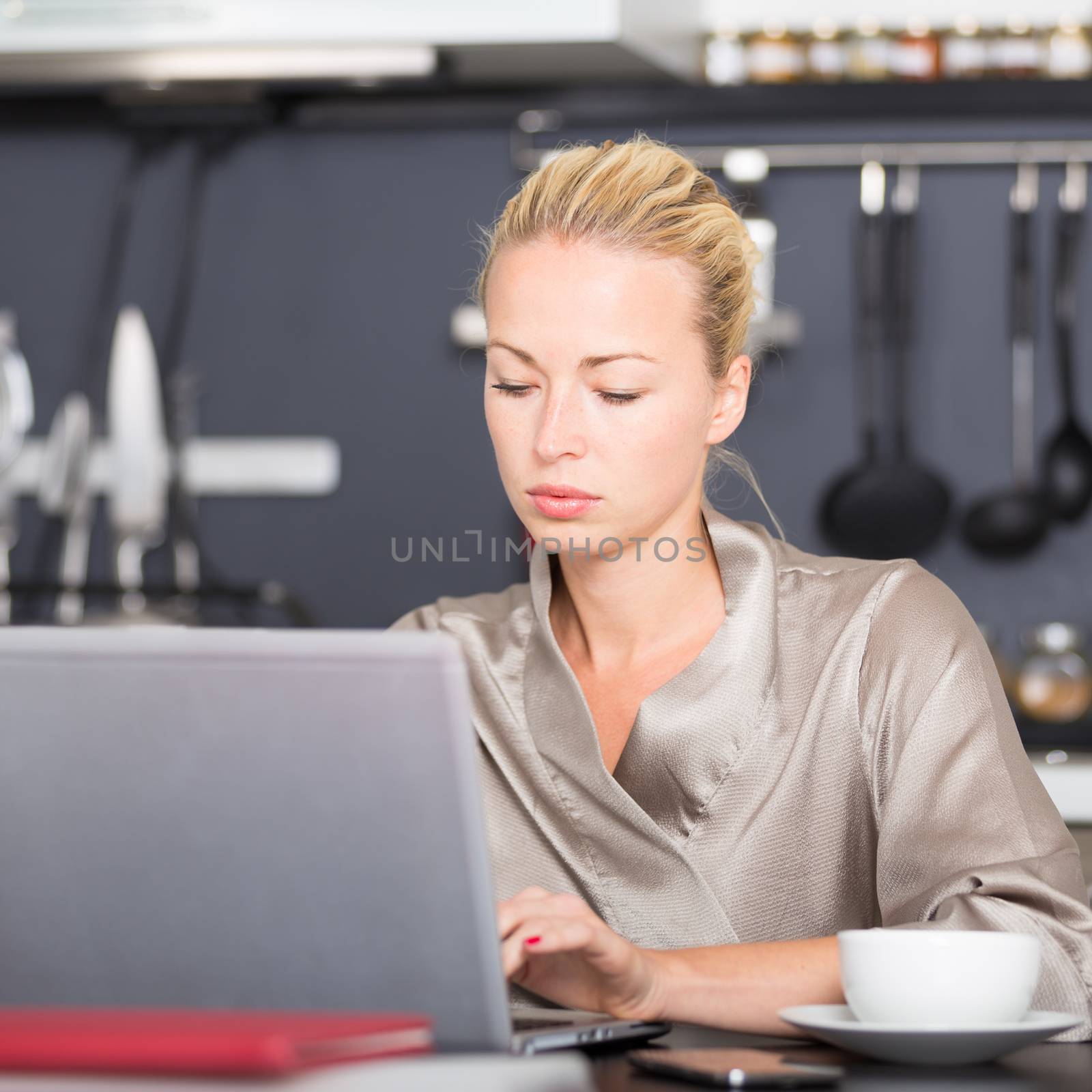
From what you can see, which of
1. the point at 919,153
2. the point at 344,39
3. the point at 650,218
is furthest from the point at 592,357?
the point at 919,153

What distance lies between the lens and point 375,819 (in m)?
0.67

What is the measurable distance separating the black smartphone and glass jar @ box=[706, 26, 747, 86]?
75.2 inches

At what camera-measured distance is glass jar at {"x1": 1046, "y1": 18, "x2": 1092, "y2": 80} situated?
2.38 meters

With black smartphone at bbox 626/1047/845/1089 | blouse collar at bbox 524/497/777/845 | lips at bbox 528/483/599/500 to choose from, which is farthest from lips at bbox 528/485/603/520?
black smartphone at bbox 626/1047/845/1089

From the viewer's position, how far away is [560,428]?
4.10 feet

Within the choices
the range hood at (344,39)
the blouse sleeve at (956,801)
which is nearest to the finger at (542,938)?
the blouse sleeve at (956,801)

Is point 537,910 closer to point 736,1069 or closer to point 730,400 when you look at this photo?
point 736,1069

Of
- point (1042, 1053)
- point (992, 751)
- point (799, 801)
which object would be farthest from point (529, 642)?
point (1042, 1053)

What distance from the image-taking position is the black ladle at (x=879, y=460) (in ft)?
7.97

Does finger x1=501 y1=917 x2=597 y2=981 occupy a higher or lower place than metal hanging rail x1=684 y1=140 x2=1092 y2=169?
lower

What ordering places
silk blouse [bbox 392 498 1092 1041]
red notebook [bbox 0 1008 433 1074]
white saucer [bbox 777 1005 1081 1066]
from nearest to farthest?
red notebook [bbox 0 1008 433 1074] < white saucer [bbox 777 1005 1081 1066] < silk blouse [bbox 392 498 1092 1041]

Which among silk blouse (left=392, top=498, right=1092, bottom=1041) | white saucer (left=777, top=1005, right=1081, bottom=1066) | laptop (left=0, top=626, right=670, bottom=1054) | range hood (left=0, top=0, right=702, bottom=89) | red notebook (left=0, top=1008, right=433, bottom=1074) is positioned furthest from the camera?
range hood (left=0, top=0, right=702, bottom=89)

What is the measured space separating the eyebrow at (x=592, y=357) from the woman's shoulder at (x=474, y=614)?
0.24 meters

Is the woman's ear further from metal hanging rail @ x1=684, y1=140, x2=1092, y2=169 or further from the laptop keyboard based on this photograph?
metal hanging rail @ x1=684, y1=140, x2=1092, y2=169
